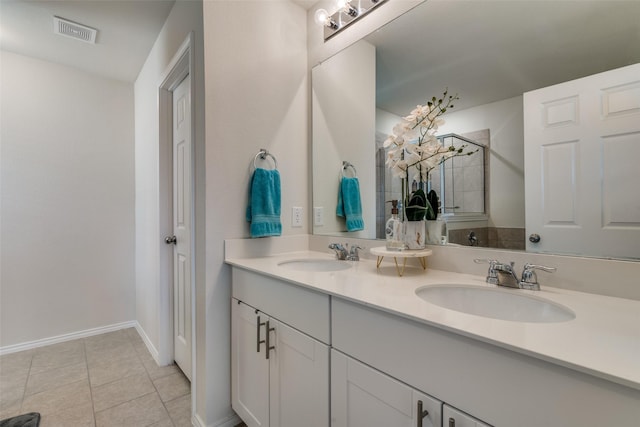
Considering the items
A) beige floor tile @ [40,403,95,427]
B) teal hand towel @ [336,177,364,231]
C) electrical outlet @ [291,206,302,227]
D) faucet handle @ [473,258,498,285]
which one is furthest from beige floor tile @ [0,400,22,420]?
faucet handle @ [473,258,498,285]

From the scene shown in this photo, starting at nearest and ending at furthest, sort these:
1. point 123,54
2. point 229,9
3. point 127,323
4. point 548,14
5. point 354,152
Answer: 1. point 548,14
2. point 229,9
3. point 354,152
4. point 123,54
5. point 127,323

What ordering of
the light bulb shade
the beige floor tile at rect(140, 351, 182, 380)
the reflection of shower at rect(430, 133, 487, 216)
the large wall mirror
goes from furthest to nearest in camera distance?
1. the beige floor tile at rect(140, 351, 182, 380)
2. the light bulb shade
3. the reflection of shower at rect(430, 133, 487, 216)
4. the large wall mirror

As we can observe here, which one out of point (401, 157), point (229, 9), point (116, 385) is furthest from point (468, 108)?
point (116, 385)

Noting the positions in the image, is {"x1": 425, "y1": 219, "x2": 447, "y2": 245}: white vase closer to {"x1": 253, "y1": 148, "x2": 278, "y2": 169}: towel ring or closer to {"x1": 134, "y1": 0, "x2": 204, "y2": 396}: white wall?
{"x1": 253, "y1": 148, "x2": 278, "y2": 169}: towel ring

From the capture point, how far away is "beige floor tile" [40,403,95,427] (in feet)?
4.90

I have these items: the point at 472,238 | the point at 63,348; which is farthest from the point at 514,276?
the point at 63,348

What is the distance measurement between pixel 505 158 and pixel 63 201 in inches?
126

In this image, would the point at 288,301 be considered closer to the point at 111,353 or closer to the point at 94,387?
the point at 94,387

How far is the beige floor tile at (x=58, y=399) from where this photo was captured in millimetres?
1615

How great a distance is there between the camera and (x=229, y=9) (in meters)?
1.47

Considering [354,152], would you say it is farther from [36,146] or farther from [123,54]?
[36,146]

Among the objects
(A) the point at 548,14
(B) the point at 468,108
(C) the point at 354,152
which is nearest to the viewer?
(A) the point at 548,14

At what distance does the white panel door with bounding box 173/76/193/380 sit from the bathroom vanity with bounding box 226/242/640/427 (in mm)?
755

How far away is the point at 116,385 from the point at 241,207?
1.47m
